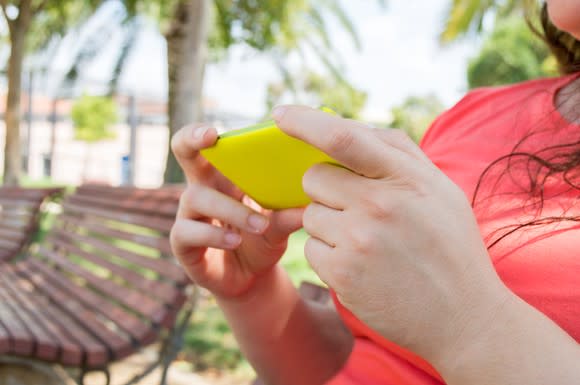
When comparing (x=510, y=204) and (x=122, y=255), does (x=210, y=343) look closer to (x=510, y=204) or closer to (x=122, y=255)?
(x=122, y=255)

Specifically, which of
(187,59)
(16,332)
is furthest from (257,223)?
(187,59)

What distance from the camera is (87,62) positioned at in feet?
33.6

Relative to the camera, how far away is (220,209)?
1.13 metres

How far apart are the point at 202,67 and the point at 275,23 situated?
5731 mm

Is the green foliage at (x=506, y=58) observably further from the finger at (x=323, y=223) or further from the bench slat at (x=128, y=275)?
the finger at (x=323, y=223)

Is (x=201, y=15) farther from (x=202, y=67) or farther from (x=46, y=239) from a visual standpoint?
(x=46, y=239)

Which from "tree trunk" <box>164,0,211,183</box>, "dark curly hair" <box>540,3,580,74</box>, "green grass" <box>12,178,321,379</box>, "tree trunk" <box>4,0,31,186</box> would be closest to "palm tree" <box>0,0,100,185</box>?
"tree trunk" <box>4,0,31,186</box>

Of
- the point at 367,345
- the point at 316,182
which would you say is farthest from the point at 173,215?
the point at 316,182

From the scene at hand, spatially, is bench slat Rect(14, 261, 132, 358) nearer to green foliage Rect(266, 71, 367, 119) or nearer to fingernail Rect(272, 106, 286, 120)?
fingernail Rect(272, 106, 286, 120)

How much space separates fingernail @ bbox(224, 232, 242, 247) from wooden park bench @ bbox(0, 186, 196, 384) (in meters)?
1.27

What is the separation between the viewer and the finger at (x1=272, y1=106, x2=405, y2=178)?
0.74 meters

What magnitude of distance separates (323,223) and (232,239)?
39 centimetres

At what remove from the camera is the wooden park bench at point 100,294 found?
2.26m

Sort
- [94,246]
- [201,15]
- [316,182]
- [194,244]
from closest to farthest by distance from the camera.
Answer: [316,182], [194,244], [94,246], [201,15]
